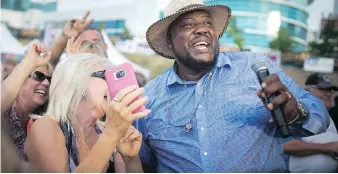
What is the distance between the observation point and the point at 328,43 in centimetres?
675

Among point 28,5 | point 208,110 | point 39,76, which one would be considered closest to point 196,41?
point 208,110

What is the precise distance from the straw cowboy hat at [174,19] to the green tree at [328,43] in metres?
3.97

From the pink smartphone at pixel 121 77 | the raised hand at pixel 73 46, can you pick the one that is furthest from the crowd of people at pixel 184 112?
the raised hand at pixel 73 46

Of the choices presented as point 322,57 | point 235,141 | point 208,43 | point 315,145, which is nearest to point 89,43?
point 208,43

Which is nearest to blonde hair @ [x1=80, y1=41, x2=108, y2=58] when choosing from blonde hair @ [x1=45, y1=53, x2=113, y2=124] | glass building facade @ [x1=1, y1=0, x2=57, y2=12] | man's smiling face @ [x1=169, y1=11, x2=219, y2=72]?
man's smiling face @ [x1=169, y1=11, x2=219, y2=72]

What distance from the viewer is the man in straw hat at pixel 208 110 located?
6.23 feet

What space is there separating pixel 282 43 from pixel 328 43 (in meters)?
1.98

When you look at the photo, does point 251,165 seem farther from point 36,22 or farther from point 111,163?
point 36,22

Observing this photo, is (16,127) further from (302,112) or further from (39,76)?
(302,112)

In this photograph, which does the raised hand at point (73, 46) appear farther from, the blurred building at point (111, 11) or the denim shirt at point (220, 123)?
the blurred building at point (111, 11)

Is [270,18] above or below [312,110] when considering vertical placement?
above

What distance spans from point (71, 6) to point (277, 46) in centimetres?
489

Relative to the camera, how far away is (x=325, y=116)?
6.11 feet

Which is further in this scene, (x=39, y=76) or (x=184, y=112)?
(x=39, y=76)
